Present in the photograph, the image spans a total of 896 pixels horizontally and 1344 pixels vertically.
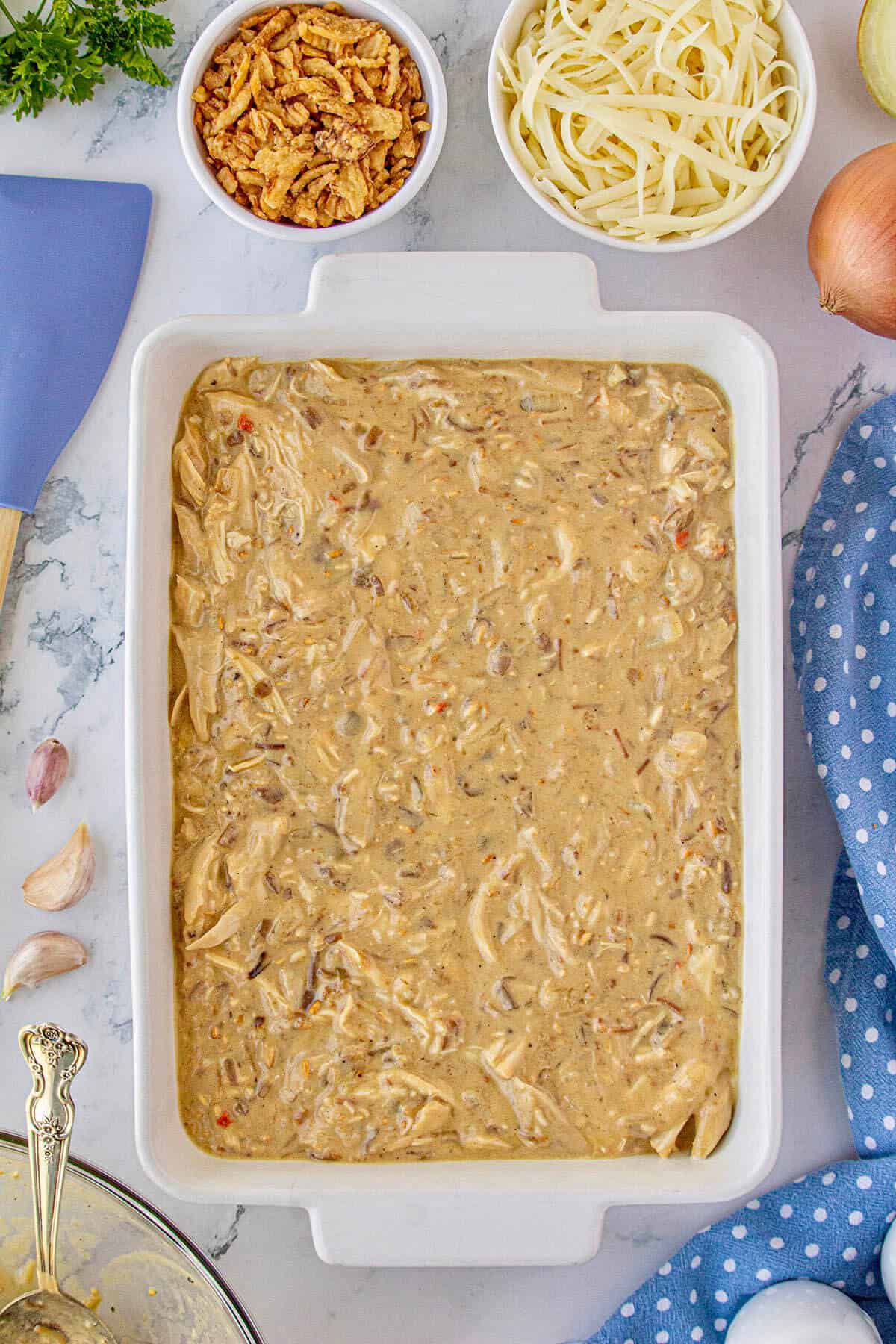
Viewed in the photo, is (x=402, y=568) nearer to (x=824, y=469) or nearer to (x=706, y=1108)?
(x=824, y=469)

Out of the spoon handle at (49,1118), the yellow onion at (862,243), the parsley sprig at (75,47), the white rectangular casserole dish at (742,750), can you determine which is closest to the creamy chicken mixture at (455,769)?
the white rectangular casserole dish at (742,750)

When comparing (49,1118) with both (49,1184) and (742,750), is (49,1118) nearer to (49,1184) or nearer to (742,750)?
(49,1184)

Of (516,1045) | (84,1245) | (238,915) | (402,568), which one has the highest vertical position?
(402,568)

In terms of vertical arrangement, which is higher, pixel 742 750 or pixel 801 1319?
pixel 742 750

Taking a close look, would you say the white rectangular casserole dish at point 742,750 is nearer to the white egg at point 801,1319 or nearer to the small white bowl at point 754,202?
the small white bowl at point 754,202

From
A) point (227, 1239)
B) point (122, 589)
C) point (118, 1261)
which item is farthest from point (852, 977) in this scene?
point (122, 589)

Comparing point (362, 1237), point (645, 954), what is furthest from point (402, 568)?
point (362, 1237)

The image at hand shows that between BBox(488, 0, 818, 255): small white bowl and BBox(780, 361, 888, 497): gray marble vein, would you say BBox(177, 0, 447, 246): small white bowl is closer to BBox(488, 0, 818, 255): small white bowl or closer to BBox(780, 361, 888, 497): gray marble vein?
BBox(488, 0, 818, 255): small white bowl
